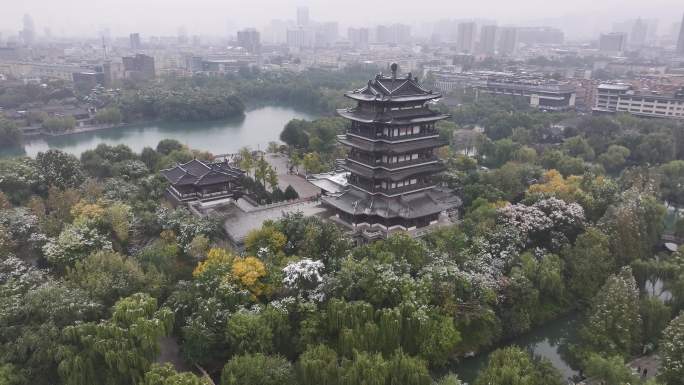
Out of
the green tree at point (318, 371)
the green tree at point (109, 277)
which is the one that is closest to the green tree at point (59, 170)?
the green tree at point (109, 277)

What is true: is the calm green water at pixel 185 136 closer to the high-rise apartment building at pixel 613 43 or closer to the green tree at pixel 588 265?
the green tree at pixel 588 265

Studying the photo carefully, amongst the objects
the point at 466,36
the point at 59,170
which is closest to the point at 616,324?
the point at 59,170

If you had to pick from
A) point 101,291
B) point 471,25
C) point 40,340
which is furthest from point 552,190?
point 471,25

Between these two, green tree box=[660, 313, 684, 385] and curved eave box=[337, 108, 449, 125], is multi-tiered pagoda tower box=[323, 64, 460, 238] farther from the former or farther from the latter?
green tree box=[660, 313, 684, 385]

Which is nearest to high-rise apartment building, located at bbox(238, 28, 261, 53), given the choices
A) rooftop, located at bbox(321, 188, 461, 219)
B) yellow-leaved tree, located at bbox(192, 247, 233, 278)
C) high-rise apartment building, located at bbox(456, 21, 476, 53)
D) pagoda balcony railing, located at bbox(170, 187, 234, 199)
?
high-rise apartment building, located at bbox(456, 21, 476, 53)

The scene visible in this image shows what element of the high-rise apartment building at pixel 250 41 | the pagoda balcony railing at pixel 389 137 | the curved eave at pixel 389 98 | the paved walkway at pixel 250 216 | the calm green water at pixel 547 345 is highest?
the high-rise apartment building at pixel 250 41

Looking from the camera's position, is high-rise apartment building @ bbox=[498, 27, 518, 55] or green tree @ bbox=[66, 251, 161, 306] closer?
green tree @ bbox=[66, 251, 161, 306]

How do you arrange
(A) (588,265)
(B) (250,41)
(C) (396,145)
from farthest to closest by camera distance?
(B) (250,41)
(C) (396,145)
(A) (588,265)

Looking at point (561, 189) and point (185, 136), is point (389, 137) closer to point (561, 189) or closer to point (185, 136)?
point (561, 189)
